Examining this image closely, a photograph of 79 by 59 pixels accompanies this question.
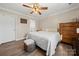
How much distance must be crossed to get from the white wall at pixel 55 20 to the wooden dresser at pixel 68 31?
0.21 ft

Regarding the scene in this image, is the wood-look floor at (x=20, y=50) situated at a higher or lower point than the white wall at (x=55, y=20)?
lower

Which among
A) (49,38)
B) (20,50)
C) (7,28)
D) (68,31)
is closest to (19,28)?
(7,28)

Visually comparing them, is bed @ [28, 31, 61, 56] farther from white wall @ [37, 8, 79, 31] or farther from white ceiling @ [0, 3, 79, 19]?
white ceiling @ [0, 3, 79, 19]

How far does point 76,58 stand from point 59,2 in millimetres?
880

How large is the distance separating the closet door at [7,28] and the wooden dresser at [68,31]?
2.60 feet

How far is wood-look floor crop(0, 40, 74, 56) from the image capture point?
1221mm

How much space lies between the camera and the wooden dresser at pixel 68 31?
127 cm

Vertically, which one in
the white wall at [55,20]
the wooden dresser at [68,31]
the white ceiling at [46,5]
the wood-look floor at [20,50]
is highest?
the white ceiling at [46,5]

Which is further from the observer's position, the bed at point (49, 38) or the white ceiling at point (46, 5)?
the bed at point (49, 38)

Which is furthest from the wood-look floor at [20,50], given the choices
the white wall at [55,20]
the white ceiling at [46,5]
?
the white ceiling at [46,5]

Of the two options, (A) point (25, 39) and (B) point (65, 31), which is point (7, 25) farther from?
(B) point (65, 31)

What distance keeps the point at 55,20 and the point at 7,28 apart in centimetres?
79

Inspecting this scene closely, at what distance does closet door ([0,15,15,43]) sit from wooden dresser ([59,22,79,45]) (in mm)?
Answer: 792

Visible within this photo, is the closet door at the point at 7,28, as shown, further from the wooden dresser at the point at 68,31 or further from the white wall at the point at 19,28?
the wooden dresser at the point at 68,31
